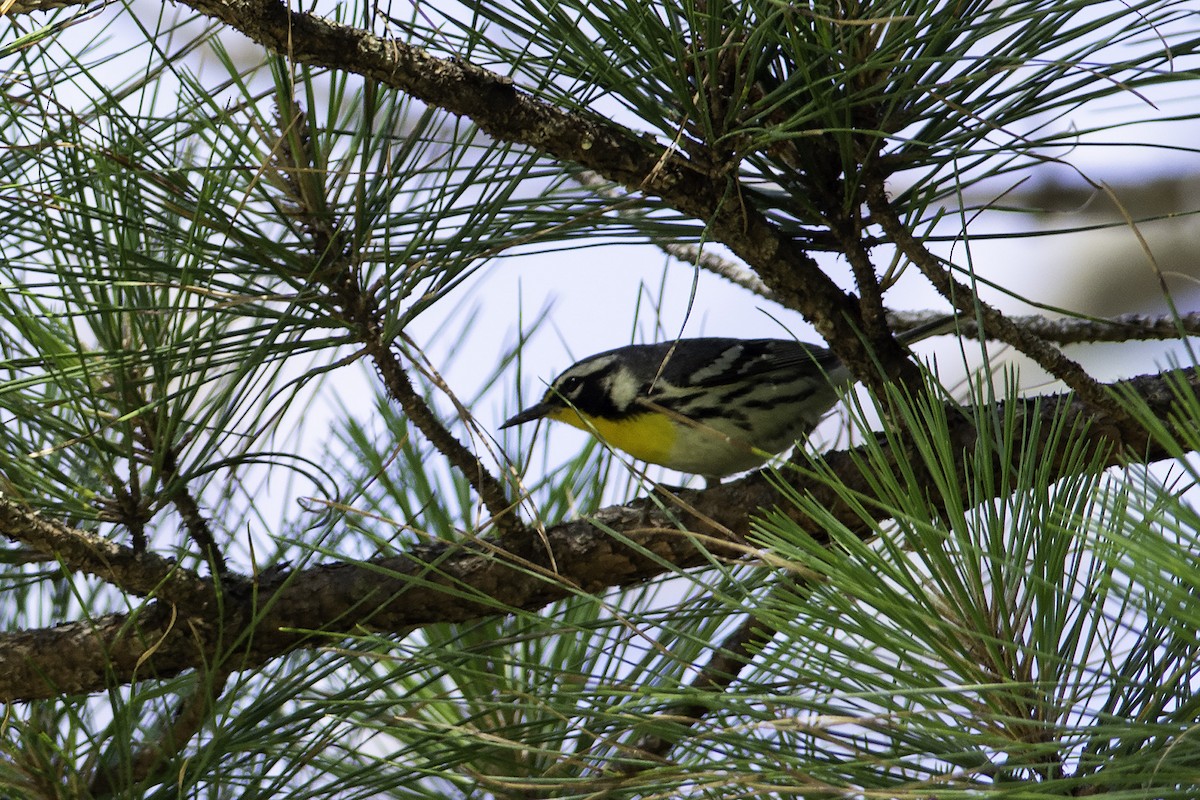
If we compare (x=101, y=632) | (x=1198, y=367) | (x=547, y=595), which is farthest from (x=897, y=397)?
(x=101, y=632)

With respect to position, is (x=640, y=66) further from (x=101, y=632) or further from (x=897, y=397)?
(x=101, y=632)

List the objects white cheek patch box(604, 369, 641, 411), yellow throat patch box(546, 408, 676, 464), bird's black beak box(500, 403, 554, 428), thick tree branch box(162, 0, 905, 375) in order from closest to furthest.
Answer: thick tree branch box(162, 0, 905, 375) < bird's black beak box(500, 403, 554, 428) < yellow throat patch box(546, 408, 676, 464) < white cheek patch box(604, 369, 641, 411)

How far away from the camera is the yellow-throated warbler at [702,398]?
2.13 meters

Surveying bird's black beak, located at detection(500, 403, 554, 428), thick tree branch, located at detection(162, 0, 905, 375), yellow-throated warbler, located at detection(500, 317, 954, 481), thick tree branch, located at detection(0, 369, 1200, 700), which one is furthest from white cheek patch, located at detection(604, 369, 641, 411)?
thick tree branch, located at detection(162, 0, 905, 375)

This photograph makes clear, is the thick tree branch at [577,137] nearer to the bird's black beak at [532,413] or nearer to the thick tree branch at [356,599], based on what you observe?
the thick tree branch at [356,599]

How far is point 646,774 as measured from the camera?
0.82 meters

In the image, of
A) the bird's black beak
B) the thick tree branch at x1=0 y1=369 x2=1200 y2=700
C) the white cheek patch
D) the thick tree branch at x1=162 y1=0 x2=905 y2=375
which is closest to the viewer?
the thick tree branch at x1=162 y1=0 x2=905 y2=375

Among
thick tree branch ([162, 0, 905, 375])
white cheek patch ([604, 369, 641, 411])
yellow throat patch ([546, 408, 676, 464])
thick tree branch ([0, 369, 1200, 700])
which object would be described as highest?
white cheek patch ([604, 369, 641, 411])

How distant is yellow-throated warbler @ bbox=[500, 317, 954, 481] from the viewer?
2133mm

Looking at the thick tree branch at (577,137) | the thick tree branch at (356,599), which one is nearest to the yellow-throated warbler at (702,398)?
the thick tree branch at (356,599)

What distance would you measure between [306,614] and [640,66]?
75 centimetres

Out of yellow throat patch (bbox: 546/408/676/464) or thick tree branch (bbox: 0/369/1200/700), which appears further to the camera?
yellow throat patch (bbox: 546/408/676/464)

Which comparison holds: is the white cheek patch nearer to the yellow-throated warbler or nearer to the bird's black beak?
the yellow-throated warbler

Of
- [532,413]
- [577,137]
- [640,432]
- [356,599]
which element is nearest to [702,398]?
[640,432]
